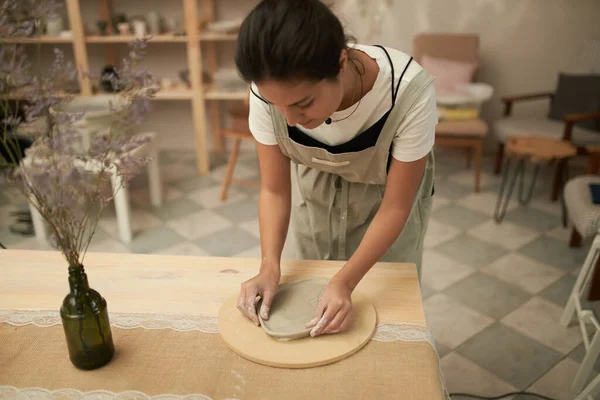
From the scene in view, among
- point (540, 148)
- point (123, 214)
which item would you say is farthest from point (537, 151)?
point (123, 214)

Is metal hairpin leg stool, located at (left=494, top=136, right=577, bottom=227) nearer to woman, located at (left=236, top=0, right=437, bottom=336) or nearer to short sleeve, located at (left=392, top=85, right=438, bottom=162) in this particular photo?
woman, located at (left=236, top=0, right=437, bottom=336)

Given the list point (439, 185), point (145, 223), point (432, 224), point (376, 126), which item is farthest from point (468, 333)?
point (145, 223)

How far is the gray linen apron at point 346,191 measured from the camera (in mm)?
1126

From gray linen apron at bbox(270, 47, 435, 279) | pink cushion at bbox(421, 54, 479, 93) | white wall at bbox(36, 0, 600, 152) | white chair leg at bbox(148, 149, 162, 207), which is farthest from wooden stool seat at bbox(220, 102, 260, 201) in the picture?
gray linen apron at bbox(270, 47, 435, 279)

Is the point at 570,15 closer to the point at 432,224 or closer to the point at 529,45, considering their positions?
the point at 529,45

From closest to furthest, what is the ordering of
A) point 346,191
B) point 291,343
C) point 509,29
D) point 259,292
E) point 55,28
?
point 291,343, point 259,292, point 346,191, point 55,28, point 509,29

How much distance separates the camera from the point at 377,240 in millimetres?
1131

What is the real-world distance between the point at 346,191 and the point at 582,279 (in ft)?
4.29

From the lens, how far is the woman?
0.86 m

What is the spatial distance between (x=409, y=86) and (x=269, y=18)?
1.24 ft

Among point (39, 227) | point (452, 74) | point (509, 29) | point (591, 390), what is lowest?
point (39, 227)

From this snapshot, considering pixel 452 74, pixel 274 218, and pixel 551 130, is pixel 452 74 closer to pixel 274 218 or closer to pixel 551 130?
pixel 551 130

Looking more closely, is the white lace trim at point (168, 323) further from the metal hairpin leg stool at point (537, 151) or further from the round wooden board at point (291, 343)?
the metal hairpin leg stool at point (537, 151)

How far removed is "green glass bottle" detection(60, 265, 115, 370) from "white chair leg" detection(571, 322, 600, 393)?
4.82 ft
